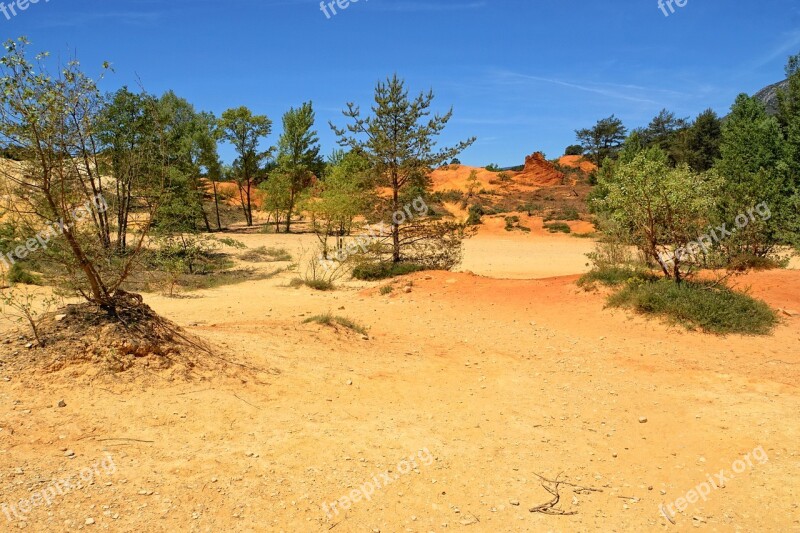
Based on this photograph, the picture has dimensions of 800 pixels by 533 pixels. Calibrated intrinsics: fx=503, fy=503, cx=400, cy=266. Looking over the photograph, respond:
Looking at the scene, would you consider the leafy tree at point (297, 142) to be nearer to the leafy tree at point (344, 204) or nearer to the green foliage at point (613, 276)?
the leafy tree at point (344, 204)

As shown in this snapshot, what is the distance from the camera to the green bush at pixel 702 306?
938 cm

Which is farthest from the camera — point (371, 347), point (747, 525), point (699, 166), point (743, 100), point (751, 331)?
point (699, 166)

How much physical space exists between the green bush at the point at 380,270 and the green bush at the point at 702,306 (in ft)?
22.5

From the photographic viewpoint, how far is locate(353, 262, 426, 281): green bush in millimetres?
16125

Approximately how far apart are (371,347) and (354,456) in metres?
3.88

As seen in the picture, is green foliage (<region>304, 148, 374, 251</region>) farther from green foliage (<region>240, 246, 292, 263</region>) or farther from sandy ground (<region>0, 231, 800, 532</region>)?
sandy ground (<region>0, 231, 800, 532</region>)

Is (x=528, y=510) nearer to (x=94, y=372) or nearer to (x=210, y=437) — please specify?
(x=210, y=437)

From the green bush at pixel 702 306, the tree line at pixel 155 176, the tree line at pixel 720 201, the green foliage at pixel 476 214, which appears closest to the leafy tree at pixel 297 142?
the tree line at pixel 155 176

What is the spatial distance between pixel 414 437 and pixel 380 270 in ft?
37.4

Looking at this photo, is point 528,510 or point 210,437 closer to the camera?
point 528,510

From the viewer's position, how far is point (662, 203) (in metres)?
10.5

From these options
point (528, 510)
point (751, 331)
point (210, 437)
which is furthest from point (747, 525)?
point (751, 331)

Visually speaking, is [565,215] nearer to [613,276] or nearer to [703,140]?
[703,140]

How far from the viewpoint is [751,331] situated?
9.24 m
